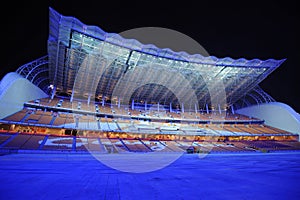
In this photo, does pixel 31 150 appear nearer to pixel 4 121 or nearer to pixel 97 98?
A: pixel 4 121

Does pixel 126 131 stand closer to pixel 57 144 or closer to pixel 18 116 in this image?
pixel 57 144

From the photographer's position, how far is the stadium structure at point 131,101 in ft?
75.2

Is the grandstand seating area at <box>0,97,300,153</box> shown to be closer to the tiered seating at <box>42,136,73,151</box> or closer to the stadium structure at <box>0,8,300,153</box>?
the tiered seating at <box>42,136,73,151</box>

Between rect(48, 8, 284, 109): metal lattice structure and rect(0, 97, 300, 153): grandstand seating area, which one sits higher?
rect(48, 8, 284, 109): metal lattice structure

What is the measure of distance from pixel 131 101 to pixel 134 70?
14.2 metres

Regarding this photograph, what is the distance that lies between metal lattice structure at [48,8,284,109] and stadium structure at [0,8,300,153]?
7.2 inches

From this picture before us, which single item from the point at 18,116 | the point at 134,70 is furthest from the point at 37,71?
the point at 134,70

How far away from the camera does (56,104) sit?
110 feet

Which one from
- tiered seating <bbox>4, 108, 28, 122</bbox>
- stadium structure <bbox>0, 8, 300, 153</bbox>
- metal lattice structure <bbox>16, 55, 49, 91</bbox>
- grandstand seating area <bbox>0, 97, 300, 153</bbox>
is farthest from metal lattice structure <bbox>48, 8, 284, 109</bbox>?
tiered seating <bbox>4, 108, 28, 122</bbox>

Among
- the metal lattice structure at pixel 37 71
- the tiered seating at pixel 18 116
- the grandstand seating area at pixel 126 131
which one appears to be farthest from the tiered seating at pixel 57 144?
the metal lattice structure at pixel 37 71

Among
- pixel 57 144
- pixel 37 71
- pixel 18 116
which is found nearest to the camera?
pixel 57 144

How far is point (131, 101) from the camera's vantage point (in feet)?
145

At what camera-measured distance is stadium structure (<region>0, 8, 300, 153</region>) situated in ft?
75.2

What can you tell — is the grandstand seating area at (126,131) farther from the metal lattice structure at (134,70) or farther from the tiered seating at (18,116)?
the metal lattice structure at (134,70)
